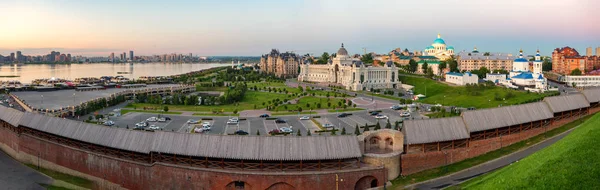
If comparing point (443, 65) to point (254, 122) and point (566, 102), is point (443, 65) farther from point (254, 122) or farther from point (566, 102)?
point (566, 102)

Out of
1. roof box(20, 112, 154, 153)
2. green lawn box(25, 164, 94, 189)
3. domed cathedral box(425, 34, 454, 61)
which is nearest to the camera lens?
roof box(20, 112, 154, 153)

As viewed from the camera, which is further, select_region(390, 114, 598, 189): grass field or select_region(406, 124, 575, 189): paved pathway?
select_region(390, 114, 598, 189): grass field

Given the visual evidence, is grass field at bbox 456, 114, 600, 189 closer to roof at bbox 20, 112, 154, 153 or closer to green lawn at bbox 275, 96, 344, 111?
roof at bbox 20, 112, 154, 153

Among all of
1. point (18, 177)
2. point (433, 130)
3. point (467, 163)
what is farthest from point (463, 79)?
point (18, 177)

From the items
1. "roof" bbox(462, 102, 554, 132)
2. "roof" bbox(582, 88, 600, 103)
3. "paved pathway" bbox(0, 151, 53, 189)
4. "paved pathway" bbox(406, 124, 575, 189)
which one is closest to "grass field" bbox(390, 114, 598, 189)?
"paved pathway" bbox(406, 124, 575, 189)

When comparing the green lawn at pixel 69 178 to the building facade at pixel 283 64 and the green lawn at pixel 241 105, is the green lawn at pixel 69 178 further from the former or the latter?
the building facade at pixel 283 64

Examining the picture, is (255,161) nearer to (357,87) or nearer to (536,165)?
(536,165)

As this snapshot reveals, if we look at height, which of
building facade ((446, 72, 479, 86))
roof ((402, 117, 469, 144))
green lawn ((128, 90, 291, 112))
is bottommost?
green lawn ((128, 90, 291, 112))

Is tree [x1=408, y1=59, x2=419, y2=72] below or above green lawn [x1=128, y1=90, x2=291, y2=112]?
above
